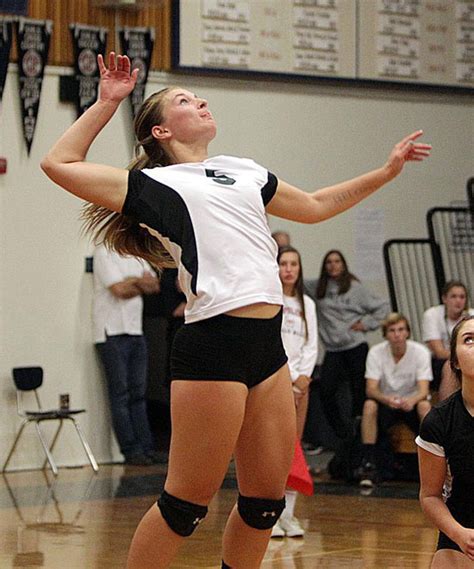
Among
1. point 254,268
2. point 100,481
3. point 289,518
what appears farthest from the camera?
point 100,481

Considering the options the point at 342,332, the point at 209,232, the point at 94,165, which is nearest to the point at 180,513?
the point at 209,232

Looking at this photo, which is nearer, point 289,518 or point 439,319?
point 289,518

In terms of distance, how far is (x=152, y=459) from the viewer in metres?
11.1

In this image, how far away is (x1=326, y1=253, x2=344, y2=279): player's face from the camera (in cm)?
1114

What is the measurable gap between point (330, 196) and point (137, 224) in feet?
2.16

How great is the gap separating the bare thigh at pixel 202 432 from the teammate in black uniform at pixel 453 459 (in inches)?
25.2

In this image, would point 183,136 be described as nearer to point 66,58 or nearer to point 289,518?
point 289,518

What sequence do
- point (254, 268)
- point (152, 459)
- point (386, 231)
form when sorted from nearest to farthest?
point (254, 268) → point (152, 459) → point (386, 231)

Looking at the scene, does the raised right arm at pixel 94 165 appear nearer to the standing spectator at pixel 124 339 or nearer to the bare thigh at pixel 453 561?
the bare thigh at pixel 453 561

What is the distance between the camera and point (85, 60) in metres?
11.2

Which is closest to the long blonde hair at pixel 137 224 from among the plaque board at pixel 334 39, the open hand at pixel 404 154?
the open hand at pixel 404 154

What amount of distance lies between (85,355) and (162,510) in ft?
24.0

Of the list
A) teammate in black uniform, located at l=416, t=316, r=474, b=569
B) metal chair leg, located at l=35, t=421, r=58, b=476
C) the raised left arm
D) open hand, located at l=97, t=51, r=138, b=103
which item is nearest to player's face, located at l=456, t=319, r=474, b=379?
teammate in black uniform, located at l=416, t=316, r=474, b=569

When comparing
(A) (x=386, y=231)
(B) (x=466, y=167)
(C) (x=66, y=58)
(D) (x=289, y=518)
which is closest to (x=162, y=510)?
(D) (x=289, y=518)
